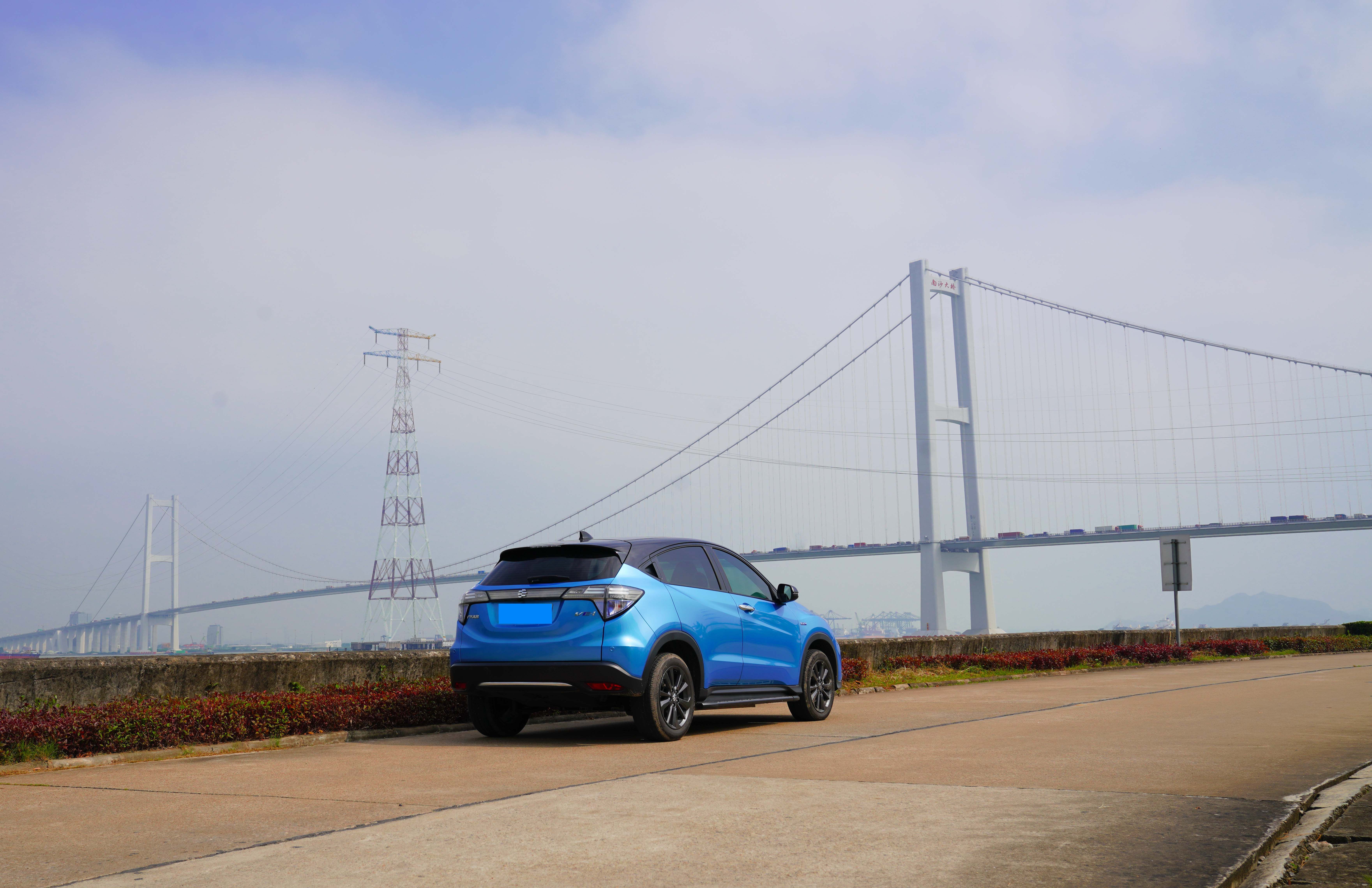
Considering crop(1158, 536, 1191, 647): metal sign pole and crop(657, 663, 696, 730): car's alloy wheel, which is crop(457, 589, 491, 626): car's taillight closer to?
crop(657, 663, 696, 730): car's alloy wheel

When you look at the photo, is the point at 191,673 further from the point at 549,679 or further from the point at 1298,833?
the point at 1298,833

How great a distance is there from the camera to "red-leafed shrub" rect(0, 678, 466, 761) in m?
7.10

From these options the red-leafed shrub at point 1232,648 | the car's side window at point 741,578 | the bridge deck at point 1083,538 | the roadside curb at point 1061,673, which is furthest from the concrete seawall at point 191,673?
the bridge deck at point 1083,538

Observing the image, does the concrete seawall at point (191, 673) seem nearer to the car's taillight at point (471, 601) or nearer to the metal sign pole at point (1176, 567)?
the car's taillight at point (471, 601)

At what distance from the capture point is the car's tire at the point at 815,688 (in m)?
9.86

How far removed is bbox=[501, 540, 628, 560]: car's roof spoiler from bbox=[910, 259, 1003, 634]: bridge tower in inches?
1918

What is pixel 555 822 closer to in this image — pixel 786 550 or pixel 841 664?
pixel 841 664

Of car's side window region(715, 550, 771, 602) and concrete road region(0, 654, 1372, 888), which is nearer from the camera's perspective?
concrete road region(0, 654, 1372, 888)

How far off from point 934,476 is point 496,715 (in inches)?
1971

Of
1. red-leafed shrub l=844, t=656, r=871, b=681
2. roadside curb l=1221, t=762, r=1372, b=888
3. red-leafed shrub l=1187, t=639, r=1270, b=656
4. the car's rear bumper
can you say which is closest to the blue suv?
the car's rear bumper

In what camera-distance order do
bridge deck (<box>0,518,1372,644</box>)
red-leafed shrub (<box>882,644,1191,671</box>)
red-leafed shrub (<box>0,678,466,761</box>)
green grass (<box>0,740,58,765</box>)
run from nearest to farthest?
green grass (<box>0,740,58,765</box>) → red-leafed shrub (<box>0,678,466,761</box>) → red-leafed shrub (<box>882,644,1191,671</box>) → bridge deck (<box>0,518,1372,644</box>)

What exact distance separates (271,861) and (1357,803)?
4481 millimetres

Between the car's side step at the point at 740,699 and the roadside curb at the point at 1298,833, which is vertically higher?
the car's side step at the point at 740,699

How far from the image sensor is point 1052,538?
5453 centimetres
